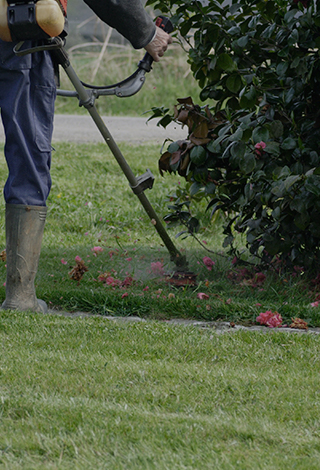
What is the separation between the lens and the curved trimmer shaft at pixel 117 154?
10.5 feet

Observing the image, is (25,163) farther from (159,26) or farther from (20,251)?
(159,26)

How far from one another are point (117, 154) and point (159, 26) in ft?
2.40

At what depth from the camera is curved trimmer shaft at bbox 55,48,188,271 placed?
3193mm

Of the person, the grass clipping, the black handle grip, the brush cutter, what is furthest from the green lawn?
the black handle grip

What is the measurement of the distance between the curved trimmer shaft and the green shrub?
0.19 m

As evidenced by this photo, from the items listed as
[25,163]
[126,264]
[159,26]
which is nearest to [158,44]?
[159,26]

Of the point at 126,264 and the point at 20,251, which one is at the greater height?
the point at 20,251

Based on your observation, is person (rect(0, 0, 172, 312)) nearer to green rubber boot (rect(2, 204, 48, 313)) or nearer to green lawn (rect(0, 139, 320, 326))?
green rubber boot (rect(2, 204, 48, 313))

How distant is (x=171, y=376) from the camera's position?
2252 millimetres

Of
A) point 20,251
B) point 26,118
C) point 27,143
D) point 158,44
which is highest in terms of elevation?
point 158,44

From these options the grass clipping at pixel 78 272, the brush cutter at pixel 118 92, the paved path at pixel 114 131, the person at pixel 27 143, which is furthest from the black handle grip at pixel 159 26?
the paved path at pixel 114 131

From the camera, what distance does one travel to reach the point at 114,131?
9.42 metres

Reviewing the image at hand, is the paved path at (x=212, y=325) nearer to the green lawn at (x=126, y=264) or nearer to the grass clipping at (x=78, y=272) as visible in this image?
the green lawn at (x=126, y=264)

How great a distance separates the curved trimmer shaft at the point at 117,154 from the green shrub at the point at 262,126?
19 centimetres
